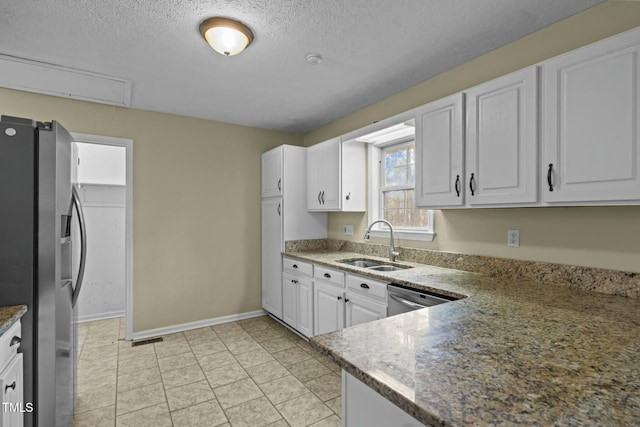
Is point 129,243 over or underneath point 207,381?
over

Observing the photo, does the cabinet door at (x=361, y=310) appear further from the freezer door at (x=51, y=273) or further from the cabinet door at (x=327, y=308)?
the freezer door at (x=51, y=273)

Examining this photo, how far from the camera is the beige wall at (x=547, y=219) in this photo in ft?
5.58

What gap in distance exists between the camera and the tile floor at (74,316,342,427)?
2100mm

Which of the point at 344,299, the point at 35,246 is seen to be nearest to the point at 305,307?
the point at 344,299

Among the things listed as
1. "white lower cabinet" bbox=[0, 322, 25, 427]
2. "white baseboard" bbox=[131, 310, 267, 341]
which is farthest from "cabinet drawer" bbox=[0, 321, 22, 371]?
"white baseboard" bbox=[131, 310, 267, 341]

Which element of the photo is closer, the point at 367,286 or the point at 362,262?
the point at 367,286

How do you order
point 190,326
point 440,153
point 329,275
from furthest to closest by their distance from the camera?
point 190,326 → point 329,275 → point 440,153

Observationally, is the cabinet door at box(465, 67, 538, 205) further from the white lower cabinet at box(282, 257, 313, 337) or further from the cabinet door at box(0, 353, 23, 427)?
the cabinet door at box(0, 353, 23, 427)

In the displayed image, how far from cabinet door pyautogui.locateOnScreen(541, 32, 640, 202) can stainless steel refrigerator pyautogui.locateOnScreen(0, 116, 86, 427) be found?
255 centimetres

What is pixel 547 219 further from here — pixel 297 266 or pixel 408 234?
pixel 297 266

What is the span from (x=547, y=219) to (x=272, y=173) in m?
2.86

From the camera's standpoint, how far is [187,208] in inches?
146

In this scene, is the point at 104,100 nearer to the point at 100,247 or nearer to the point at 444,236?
the point at 100,247

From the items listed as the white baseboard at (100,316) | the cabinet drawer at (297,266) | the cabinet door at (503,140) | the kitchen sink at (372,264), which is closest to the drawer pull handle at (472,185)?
the cabinet door at (503,140)
